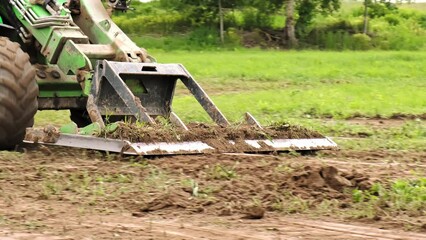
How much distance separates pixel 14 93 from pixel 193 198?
3.12 m

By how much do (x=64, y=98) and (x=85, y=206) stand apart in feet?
14.7

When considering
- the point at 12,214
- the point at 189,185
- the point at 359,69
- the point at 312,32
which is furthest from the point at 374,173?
the point at 312,32

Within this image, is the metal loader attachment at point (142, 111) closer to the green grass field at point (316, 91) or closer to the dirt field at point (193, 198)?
the dirt field at point (193, 198)

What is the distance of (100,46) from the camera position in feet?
35.1

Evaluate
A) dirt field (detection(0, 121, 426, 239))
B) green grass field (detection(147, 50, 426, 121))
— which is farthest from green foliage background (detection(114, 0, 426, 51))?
dirt field (detection(0, 121, 426, 239))

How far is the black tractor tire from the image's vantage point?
9.71m

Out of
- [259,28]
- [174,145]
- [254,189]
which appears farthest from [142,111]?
Result: [259,28]

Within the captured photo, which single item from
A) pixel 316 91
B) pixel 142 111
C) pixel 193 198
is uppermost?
pixel 193 198

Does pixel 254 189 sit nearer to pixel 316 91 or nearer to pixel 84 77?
pixel 84 77

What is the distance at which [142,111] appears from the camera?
383 inches

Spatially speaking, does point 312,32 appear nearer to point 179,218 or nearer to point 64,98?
point 64,98

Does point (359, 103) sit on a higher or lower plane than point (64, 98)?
lower

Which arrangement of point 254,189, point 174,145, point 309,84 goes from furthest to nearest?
point 309,84 → point 174,145 → point 254,189

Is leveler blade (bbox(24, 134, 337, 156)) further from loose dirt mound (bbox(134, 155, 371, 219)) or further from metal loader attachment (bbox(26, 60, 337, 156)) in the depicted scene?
loose dirt mound (bbox(134, 155, 371, 219))
